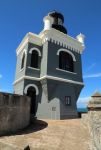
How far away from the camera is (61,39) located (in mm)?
18094

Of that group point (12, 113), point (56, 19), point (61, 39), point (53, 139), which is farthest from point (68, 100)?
point (56, 19)

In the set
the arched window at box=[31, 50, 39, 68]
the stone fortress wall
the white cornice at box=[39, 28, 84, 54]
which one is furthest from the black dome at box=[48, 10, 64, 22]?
the stone fortress wall

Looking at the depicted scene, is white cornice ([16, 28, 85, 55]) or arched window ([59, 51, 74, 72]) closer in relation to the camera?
white cornice ([16, 28, 85, 55])

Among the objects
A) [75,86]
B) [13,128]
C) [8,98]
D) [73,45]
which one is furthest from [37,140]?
[73,45]

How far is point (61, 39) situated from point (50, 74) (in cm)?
487

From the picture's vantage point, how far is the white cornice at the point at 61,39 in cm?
1706

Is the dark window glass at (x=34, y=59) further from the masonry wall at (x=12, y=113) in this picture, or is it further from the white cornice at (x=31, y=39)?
the masonry wall at (x=12, y=113)

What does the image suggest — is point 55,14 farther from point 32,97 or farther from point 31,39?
point 32,97

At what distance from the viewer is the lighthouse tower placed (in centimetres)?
1570

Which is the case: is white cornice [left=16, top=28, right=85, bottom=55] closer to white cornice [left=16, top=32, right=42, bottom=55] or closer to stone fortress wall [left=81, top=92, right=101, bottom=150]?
white cornice [left=16, top=32, right=42, bottom=55]

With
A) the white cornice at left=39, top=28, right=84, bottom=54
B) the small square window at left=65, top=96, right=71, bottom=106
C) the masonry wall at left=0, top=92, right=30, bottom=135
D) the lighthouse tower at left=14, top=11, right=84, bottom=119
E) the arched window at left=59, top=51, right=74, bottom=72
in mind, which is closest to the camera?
the masonry wall at left=0, top=92, right=30, bottom=135

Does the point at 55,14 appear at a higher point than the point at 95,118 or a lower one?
higher

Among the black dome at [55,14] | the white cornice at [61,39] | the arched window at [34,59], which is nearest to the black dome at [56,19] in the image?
the black dome at [55,14]

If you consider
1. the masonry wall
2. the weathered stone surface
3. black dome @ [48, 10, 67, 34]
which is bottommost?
the weathered stone surface
